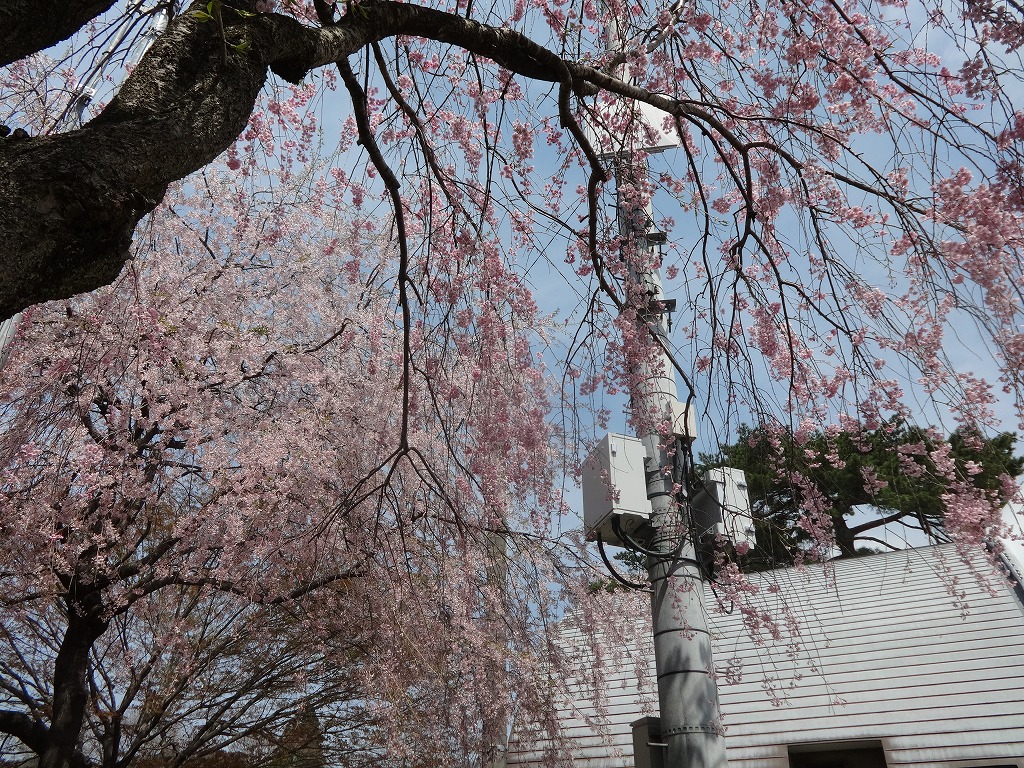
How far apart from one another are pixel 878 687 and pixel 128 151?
820 centimetres

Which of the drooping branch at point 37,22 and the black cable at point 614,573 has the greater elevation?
the drooping branch at point 37,22

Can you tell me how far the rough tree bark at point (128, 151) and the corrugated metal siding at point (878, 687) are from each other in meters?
5.32

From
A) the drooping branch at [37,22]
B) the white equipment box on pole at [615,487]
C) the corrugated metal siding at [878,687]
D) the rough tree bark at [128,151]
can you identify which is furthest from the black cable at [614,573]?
the drooping branch at [37,22]

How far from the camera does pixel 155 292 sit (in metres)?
6.19

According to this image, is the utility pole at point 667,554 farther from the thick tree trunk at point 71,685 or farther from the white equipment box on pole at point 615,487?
the thick tree trunk at point 71,685

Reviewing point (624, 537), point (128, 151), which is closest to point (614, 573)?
point (624, 537)

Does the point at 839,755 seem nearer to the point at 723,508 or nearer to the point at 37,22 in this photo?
the point at 723,508

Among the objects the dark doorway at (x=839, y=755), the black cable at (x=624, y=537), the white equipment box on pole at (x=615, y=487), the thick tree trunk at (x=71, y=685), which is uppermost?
the white equipment box on pole at (x=615, y=487)

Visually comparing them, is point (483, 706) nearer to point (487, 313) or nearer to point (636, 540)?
point (636, 540)

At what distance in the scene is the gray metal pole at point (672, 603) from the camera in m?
3.49

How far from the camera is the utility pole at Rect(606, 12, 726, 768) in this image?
3.51 meters

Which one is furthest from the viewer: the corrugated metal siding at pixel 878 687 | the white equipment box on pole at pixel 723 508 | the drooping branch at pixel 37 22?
the corrugated metal siding at pixel 878 687

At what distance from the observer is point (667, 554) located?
3.81 m

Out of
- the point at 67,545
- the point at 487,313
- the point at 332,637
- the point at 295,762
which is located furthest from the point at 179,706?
the point at 487,313
